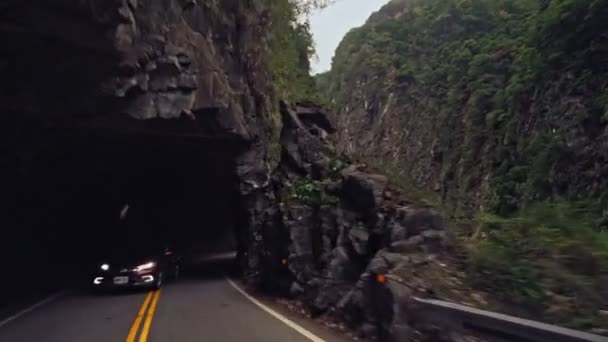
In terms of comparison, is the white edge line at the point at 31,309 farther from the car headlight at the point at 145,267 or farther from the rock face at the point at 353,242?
the rock face at the point at 353,242

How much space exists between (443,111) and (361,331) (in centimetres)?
4261

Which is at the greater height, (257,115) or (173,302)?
(257,115)

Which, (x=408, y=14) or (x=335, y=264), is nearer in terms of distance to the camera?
(x=335, y=264)

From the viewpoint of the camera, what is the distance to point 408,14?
2773 inches

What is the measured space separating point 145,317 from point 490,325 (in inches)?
342

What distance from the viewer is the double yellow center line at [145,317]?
392 inches

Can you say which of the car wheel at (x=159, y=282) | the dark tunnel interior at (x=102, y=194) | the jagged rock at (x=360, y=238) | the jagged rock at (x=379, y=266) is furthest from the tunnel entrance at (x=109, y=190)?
the jagged rock at (x=379, y=266)

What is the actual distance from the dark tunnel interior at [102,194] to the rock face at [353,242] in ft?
17.9

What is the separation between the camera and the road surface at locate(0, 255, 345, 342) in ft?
32.6

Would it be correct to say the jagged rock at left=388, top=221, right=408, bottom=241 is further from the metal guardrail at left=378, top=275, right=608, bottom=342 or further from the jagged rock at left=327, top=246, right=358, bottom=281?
the metal guardrail at left=378, top=275, right=608, bottom=342

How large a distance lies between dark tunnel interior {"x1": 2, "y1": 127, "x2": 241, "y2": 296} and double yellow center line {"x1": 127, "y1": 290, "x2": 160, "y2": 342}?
14.2ft

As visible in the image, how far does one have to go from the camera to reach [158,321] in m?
11.7

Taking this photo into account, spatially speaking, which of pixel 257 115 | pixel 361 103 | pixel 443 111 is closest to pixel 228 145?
pixel 257 115

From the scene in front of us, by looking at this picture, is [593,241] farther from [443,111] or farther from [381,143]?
Result: [381,143]
